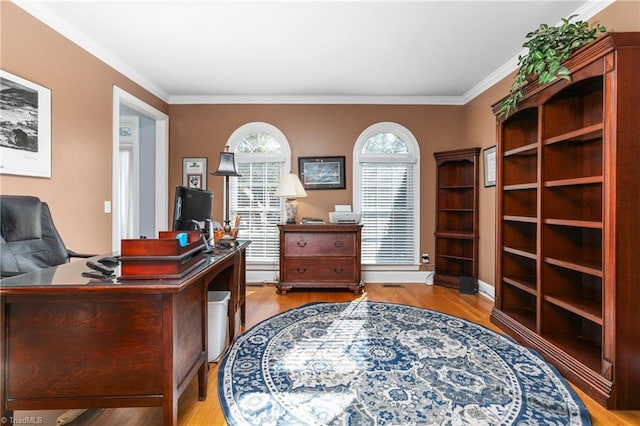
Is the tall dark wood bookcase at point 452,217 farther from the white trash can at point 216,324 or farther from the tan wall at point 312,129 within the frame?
the white trash can at point 216,324

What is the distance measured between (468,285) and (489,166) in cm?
152

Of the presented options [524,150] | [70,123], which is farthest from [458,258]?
[70,123]

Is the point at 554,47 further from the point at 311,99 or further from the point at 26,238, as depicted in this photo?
the point at 26,238

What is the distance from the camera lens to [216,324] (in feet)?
6.83

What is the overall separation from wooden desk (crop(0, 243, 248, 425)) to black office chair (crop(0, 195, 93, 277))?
70 cm

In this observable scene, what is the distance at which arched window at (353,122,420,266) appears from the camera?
440 cm

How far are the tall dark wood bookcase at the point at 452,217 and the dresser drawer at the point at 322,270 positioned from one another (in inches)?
54.0

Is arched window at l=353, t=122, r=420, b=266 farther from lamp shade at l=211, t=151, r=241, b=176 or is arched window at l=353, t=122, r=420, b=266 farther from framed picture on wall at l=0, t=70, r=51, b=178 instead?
framed picture on wall at l=0, t=70, r=51, b=178

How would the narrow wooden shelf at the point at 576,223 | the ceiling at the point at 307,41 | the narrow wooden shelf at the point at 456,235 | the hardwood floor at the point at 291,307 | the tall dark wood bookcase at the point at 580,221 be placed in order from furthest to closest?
the narrow wooden shelf at the point at 456,235, the ceiling at the point at 307,41, the narrow wooden shelf at the point at 576,223, the tall dark wood bookcase at the point at 580,221, the hardwood floor at the point at 291,307

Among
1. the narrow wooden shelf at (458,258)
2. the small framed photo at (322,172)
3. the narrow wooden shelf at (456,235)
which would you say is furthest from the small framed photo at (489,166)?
the small framed photo at (322,172)

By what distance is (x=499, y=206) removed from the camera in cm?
282

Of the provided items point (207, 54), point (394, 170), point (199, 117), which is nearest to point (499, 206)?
point (394, 170)

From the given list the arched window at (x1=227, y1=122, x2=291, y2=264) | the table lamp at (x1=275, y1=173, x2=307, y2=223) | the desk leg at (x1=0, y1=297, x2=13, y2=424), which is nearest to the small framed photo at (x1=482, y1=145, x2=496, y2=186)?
the table lamp at (x1=275, y1=173, x2=307, y2=223)

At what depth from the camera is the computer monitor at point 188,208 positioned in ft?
6.46
